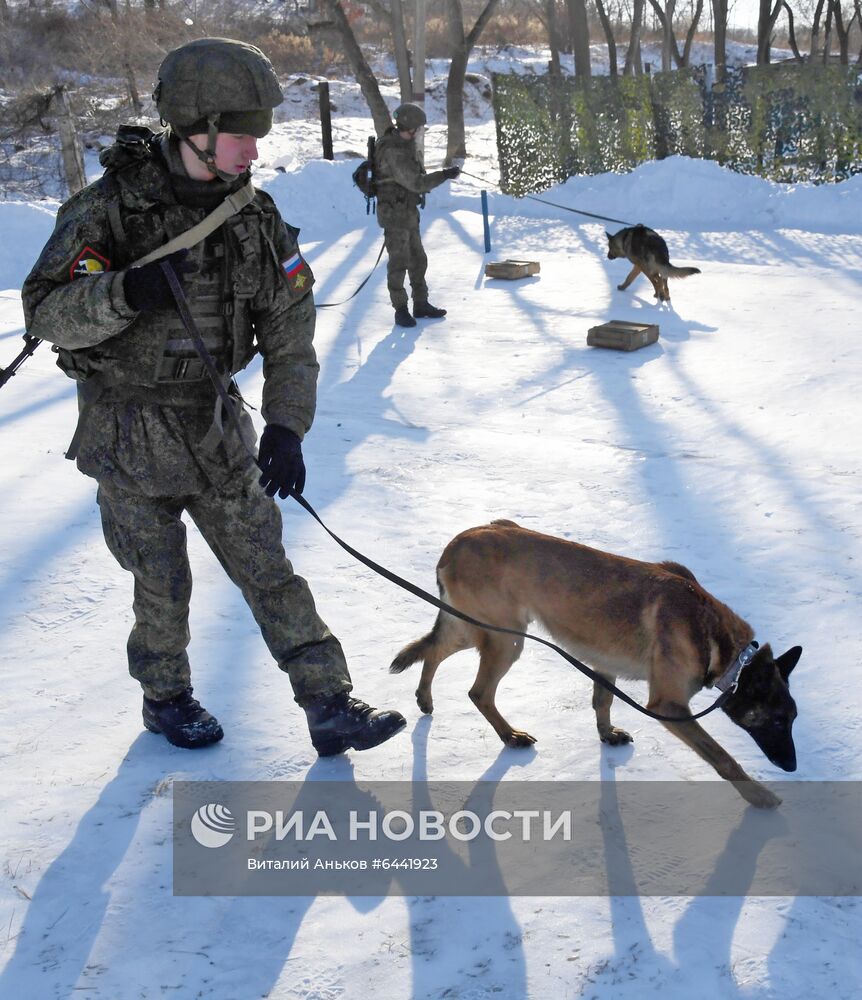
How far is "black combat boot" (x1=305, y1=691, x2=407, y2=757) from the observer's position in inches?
125

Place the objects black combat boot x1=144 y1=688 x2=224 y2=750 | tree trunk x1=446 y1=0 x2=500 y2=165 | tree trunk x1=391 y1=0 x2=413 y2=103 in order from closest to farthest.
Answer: black combat boot x1=144 y1=688 x2=224 y2=750
tree trunk x1=391 y1=0 x2=413 y2=103
tree trunk x1=446 y1=0 x2=500 y2=165

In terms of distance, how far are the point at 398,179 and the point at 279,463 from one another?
693 cm

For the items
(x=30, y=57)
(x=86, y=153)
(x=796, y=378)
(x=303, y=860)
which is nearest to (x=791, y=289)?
(x=796, y=378)

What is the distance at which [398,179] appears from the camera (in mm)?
9273

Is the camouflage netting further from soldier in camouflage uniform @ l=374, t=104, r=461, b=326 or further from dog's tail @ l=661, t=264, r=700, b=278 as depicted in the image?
soldier in camouflage uniform @ l=374, t=104, r=461, b=326

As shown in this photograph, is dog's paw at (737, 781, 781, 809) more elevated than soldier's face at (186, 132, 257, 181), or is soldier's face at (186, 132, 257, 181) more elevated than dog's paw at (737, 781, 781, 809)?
soldier's face at (186, 132, 257, 181)

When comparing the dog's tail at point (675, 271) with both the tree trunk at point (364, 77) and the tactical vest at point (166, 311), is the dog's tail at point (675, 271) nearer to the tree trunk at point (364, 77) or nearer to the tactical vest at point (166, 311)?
the tactical vest at point (166, 311)

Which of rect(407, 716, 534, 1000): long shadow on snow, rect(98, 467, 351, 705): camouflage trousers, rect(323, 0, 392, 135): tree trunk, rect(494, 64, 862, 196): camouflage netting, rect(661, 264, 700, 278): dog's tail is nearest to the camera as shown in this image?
rect(407, 716, 534, 1000): long shadow on snow

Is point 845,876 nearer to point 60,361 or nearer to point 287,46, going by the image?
point 60,361

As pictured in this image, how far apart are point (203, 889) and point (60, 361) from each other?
1575mm

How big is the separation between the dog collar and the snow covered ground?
389mm

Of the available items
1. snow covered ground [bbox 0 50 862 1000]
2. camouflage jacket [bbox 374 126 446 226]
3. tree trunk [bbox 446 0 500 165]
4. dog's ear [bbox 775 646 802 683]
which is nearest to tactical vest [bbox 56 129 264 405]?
snow covered ground [bbox 0 50 862 1000]

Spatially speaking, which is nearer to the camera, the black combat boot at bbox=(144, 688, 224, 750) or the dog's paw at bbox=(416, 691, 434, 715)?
the black combat boot at bbox=(144, 688, 224, 750)

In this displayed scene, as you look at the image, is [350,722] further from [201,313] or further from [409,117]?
[409,117]
